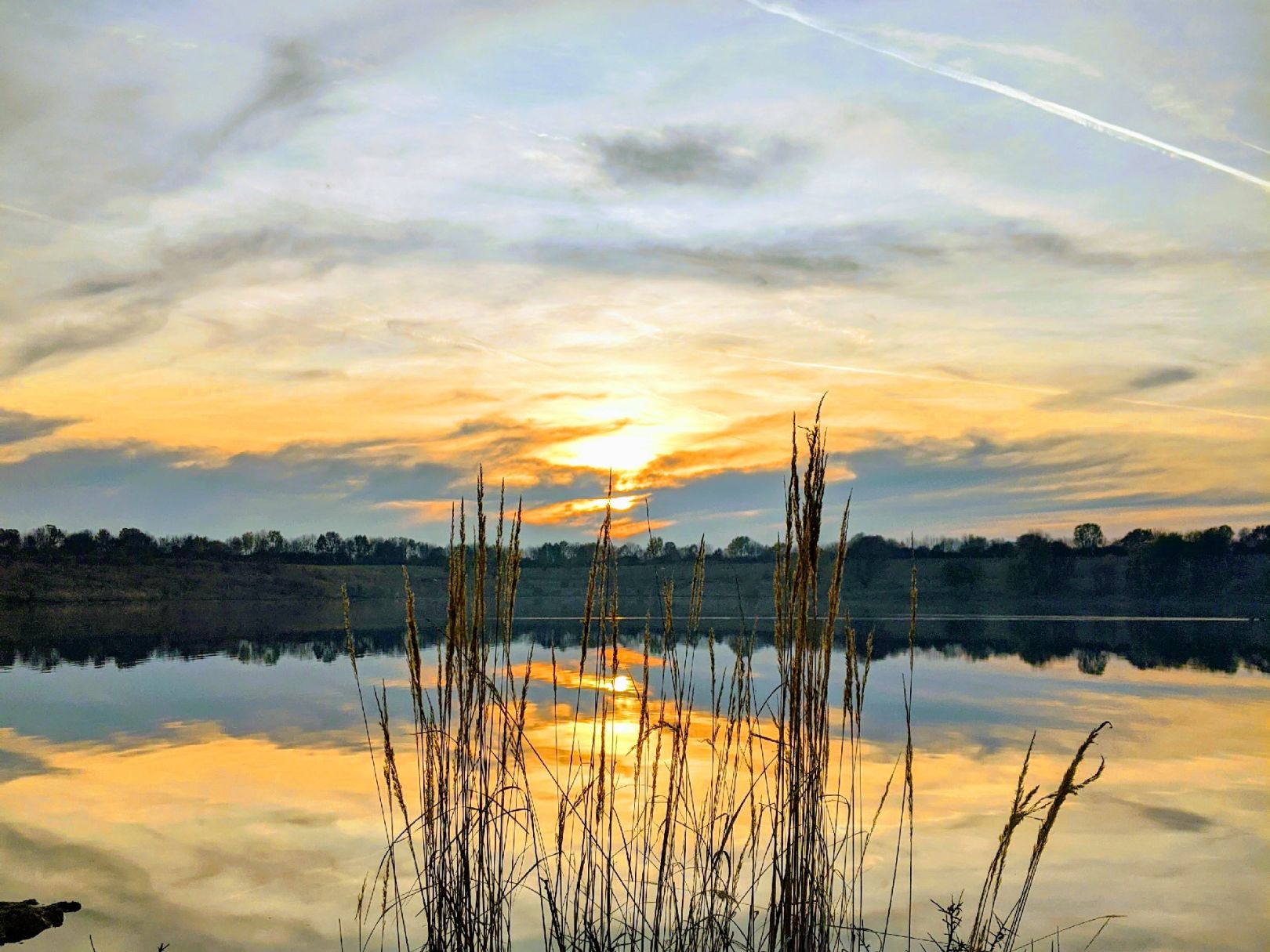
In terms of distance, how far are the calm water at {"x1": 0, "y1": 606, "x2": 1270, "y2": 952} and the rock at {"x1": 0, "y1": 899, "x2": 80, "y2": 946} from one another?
0.11 m

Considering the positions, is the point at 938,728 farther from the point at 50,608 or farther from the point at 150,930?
the point at 50,608

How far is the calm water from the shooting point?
630cm

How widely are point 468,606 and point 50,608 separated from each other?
2742 inches

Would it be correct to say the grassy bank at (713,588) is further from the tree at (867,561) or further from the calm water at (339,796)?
the calm water at (339,796)

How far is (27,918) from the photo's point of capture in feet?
19.3

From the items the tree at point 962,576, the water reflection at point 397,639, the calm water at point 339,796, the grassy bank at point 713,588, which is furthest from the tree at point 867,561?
the calm water at point 339,796

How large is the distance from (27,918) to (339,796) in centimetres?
369

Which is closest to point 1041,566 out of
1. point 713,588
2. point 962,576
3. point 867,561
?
point 962,576

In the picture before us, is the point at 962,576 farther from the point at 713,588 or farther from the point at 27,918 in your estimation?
the point at 27,918

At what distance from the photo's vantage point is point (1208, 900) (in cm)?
646

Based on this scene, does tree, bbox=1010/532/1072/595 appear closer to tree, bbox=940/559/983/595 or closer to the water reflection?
tree, bbox=940/559/983/595

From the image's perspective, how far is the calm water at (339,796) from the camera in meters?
6.30

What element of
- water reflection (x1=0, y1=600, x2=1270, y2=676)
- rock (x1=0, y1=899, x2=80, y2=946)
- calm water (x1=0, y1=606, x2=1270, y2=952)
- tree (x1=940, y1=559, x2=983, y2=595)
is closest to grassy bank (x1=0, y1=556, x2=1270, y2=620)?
tree (x1=940, y1=559, x2=983, y2=595)

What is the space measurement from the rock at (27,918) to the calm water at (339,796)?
114mm
